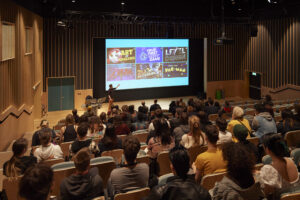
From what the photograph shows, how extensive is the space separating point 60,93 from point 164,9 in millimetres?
6519

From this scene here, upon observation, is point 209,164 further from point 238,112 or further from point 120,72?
point 120,72

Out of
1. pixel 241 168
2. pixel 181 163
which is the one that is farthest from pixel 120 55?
pixel 241 168

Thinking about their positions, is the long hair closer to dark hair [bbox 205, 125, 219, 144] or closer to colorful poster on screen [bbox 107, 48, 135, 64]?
dark hair [bbox 205, 125, 219, 144]

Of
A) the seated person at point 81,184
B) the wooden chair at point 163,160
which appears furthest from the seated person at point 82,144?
the seated person at point 81,184

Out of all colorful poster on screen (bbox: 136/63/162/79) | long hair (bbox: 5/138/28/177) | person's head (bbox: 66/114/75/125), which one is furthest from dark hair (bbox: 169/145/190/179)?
colorful poster on screen (bbox: 136/63/162/79)

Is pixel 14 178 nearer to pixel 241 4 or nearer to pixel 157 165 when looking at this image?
pixel 157 165

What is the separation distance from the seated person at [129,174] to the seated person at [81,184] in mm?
225

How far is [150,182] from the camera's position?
3699mm

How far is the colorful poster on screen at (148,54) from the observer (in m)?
15.4

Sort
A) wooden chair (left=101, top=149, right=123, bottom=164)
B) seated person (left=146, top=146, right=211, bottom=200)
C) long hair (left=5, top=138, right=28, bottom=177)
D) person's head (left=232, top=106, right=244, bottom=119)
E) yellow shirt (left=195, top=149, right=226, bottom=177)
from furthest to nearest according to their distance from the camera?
person's head (left=232, top=106, right=244, bottom=119) → wooden chair (left=101, top=149, right=123, bottom=164) → long hair (left=5, top=138, right=28, bottom=177) → yellow shirt (left=195, top=149, right=226, bottom=177) → seated person (left=146, top=146, right=211, bottom=200)

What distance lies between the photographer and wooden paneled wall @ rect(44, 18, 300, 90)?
13.7m

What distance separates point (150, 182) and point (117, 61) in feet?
38.4

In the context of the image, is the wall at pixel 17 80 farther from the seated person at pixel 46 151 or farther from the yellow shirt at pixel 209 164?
the yellow shirt at pixel 209 164

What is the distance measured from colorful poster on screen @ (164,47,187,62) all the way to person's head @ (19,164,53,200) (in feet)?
46.0
